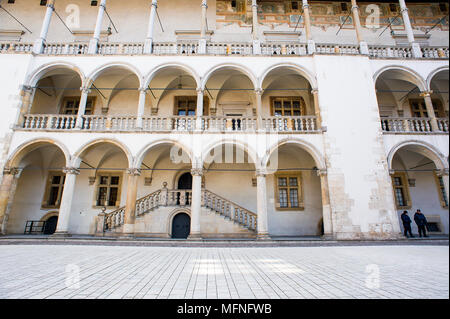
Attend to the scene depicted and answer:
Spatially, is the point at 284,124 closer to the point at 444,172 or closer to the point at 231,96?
the point at 231,96

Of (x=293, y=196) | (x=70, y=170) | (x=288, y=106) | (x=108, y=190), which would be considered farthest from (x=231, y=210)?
(x=70, y=170)

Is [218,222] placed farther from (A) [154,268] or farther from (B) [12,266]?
(B) [12,266]

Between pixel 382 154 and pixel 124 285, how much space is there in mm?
11717

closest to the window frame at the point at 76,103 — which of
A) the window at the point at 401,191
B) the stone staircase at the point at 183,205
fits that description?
the stone staircase at the point at 183,205

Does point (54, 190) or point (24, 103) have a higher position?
point (24, 103)

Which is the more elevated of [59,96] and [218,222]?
[59,96]

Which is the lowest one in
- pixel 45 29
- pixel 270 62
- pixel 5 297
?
pixel 5 297

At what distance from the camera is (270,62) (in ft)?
40.3

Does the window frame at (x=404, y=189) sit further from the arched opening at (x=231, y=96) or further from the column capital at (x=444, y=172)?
the arched opening at (x=231, y=96)

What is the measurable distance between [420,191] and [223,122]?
12419 millimetres

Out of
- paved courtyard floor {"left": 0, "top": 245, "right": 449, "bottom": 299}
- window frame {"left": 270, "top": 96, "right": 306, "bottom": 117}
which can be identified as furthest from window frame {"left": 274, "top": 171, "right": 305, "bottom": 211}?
paved courtyard floor {"left": 0, "top": 245, "right": 449, "bottom": 299}

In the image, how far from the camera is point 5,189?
35.4ft
